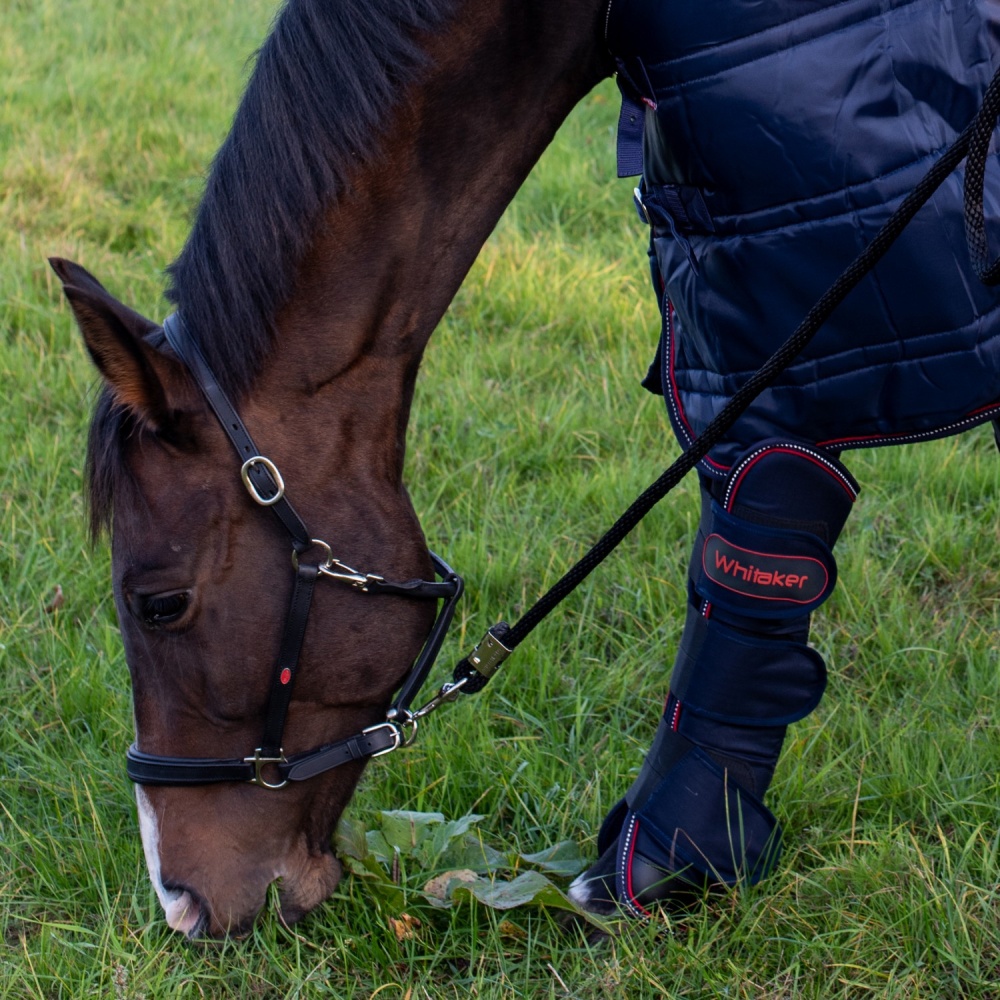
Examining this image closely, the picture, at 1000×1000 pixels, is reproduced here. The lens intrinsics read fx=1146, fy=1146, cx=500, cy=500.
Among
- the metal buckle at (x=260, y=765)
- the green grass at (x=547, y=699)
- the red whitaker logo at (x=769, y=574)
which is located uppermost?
the red whitaker logo at (x=769, y=574)

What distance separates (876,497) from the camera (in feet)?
11.4

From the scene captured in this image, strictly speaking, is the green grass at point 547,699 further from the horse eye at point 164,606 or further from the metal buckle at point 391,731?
the horse eye at point 164,606

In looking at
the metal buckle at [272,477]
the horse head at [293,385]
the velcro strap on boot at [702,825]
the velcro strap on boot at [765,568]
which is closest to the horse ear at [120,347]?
the horse head at [293,385]

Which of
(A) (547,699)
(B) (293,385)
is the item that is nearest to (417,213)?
(B) (293,385)

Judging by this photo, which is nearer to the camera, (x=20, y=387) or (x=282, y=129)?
(x=282, y=129)

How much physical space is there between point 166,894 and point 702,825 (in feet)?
3.13

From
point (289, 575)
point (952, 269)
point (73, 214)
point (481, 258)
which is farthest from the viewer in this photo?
point (73, 214)

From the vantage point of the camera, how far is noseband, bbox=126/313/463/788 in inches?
72.1

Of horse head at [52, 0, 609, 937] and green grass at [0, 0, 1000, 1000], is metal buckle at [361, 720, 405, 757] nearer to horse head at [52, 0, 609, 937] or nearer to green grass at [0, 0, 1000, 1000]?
horse head at [52, 0, 609, 937]

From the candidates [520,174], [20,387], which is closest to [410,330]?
[520,174]

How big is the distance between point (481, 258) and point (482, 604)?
2277 mm

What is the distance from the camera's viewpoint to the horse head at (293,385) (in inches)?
70.5

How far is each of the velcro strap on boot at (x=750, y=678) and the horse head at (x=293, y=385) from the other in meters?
A: 0.53

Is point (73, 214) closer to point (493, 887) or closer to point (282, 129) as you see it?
point (282, 129)
